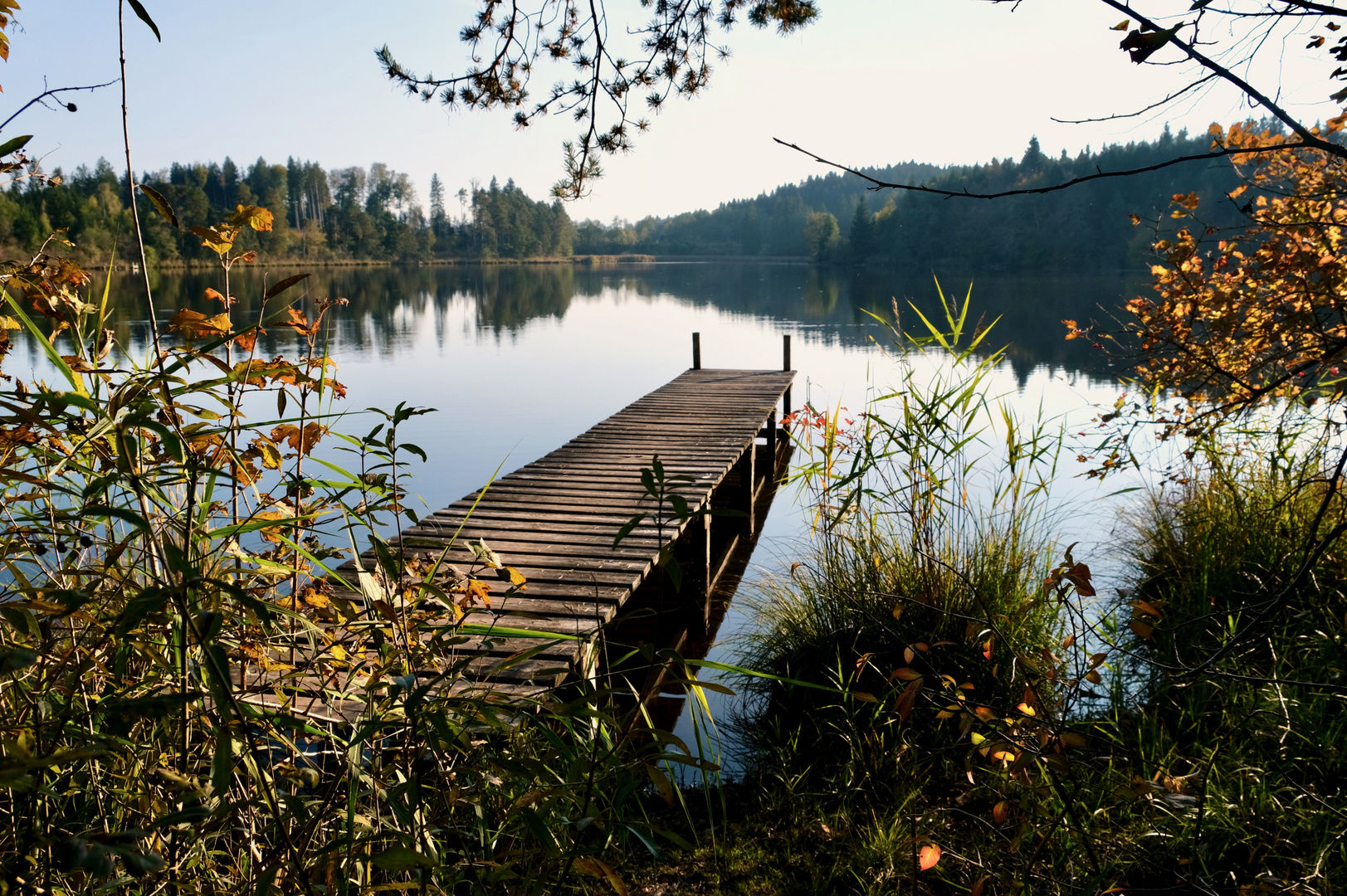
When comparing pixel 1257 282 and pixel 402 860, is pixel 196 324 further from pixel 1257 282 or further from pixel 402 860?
pixel 1257 282

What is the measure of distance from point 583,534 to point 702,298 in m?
37.2

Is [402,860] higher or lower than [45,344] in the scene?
lower

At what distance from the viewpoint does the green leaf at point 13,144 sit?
1258 mm

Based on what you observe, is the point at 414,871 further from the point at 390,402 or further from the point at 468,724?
the point at 390,402

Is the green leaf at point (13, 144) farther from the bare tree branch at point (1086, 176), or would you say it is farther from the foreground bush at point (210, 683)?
the bare tree branch at point (1086, 176)

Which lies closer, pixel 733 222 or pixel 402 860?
pixel 402 860

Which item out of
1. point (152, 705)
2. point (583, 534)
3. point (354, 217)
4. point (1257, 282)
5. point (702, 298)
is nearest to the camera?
point (152, 705)

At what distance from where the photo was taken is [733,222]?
11881 centimetres

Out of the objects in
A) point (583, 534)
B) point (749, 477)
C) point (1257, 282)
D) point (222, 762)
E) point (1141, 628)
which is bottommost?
point (749, 477)

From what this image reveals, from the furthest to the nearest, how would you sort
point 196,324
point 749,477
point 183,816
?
point 749,477 < point 196,324 < point 183,816

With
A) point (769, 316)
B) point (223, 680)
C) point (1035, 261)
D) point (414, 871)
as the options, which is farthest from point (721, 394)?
point (1035, 261)

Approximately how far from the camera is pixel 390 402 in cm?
1409

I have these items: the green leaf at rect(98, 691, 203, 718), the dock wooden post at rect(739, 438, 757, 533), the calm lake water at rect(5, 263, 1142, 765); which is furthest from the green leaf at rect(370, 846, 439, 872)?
the dock wooden post at rect(739, 438, 757, 533)

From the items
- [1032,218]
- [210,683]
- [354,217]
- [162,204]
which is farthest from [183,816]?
[354,217]
